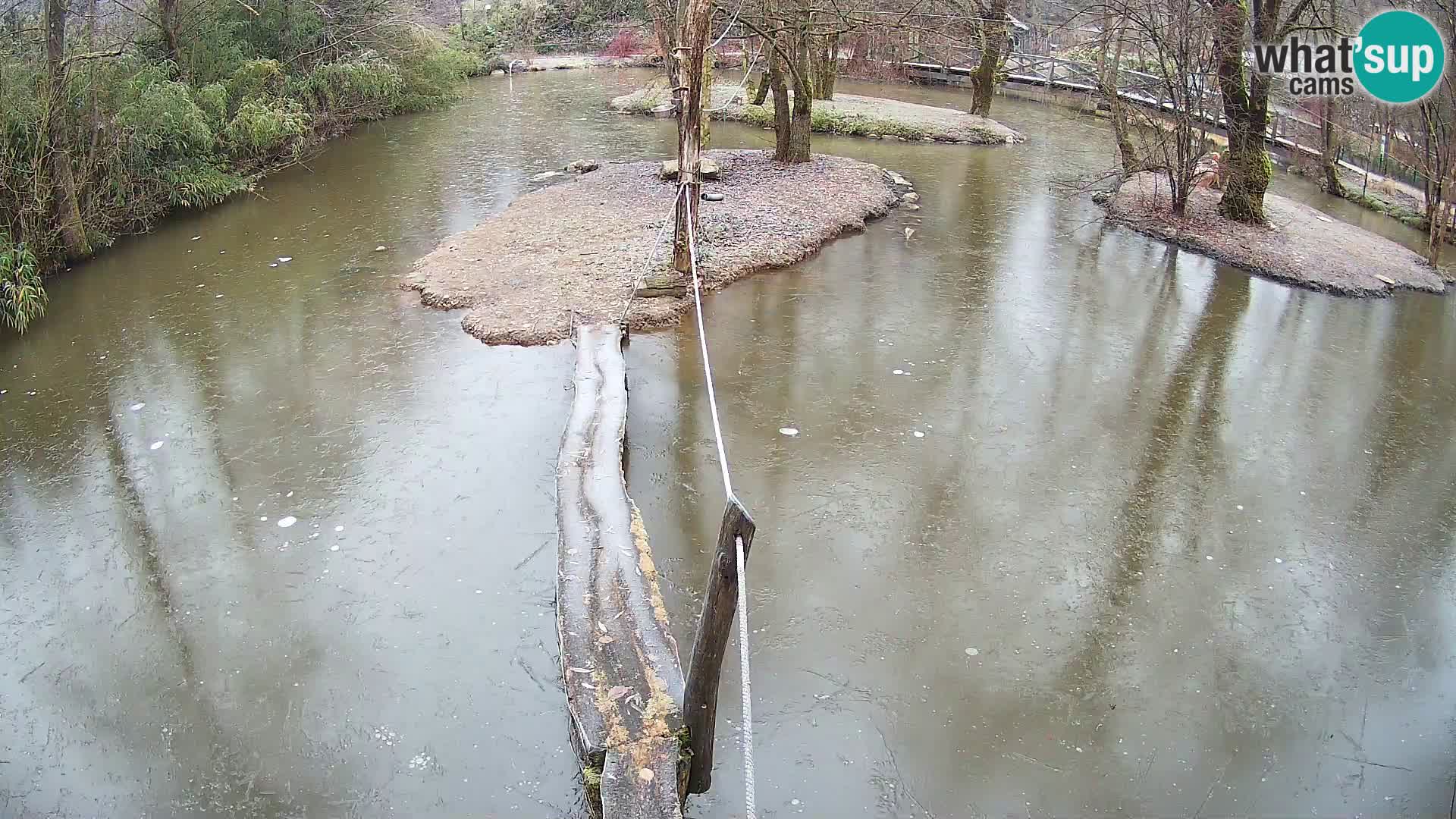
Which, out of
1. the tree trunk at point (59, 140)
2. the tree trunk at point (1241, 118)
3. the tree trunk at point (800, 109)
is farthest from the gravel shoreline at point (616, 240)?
the tree trunk at point (1241, 118)

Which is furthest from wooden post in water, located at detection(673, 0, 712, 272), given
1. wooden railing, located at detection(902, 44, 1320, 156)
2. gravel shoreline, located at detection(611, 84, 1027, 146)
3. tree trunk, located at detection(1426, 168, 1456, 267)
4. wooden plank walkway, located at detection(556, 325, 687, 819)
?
tree trunk, located at detection(1426, 168, 1456, 267)

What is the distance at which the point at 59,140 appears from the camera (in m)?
10.3

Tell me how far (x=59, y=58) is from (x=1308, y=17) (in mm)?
17080

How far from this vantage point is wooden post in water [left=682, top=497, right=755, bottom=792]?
337cm

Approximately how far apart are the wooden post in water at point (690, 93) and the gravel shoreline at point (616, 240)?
42 cm

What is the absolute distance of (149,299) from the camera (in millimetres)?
9664

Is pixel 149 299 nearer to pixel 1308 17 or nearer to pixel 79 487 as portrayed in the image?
pixel 79 487

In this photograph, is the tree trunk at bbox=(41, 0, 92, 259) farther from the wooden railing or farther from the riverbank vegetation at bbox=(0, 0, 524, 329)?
the wooden railing

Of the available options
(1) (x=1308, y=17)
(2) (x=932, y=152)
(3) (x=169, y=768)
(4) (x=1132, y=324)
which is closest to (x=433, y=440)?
(3) (x=169, y=768)

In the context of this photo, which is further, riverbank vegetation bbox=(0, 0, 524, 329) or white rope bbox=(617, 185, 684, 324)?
riverbank vegetation bbox=(0, 0, 524, 329)

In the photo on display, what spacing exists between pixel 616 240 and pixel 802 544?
601 cm

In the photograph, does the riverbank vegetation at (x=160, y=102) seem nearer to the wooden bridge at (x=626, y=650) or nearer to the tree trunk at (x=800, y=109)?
the tree trunk at (x=800, y=109)

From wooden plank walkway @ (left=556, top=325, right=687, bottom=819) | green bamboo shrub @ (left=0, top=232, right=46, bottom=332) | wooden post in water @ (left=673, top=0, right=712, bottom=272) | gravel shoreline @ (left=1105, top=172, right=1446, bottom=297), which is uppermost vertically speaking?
wooden post in water @ (left=673, top=0, right=712, bottom=272)

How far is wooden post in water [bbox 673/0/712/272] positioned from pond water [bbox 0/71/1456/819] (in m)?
1.22
